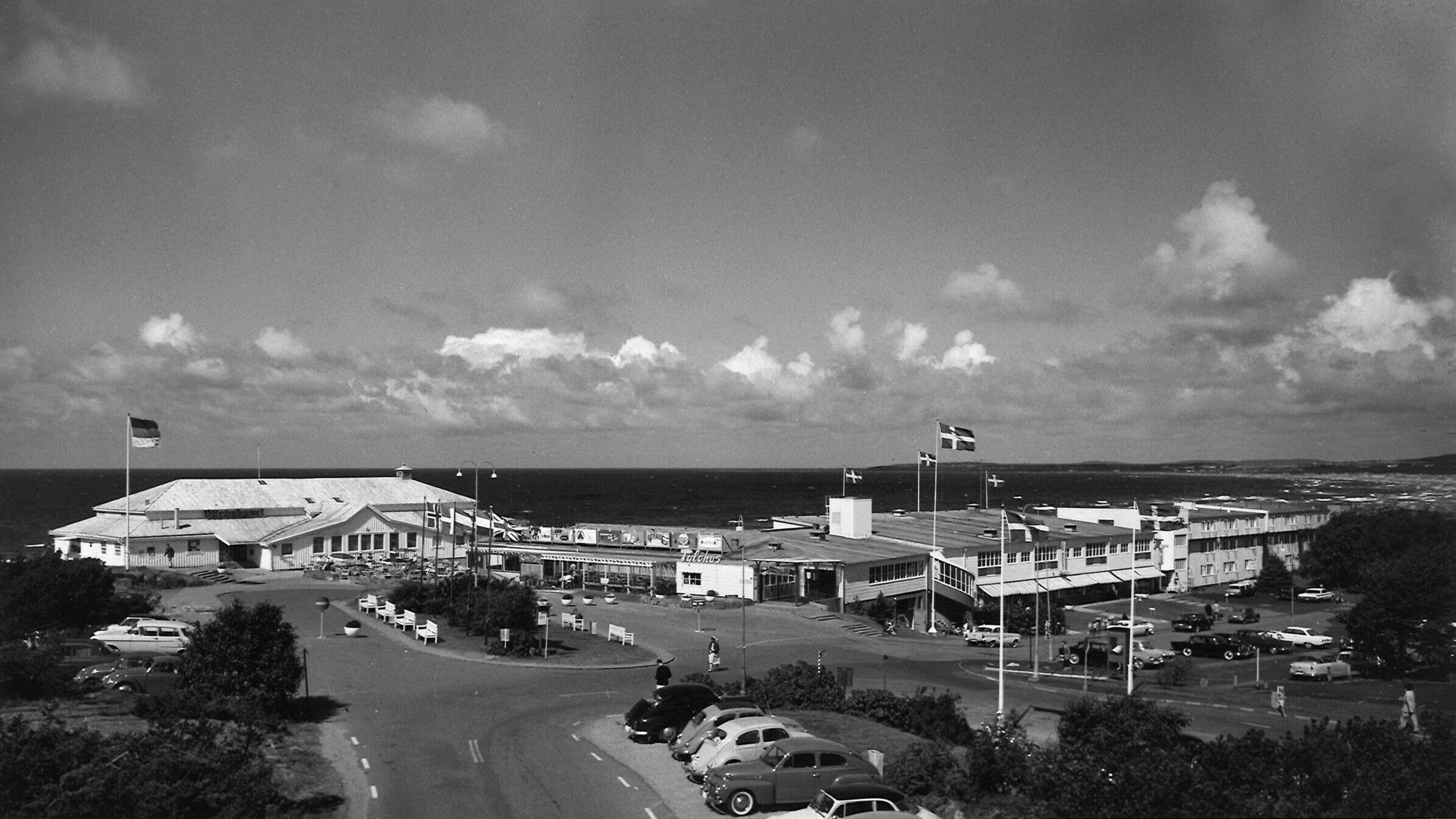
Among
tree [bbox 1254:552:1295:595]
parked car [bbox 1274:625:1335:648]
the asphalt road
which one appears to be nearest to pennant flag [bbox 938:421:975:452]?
the asphalt road

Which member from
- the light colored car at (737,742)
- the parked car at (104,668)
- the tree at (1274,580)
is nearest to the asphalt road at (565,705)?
the light colored car at (737,742)

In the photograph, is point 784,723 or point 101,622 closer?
point 784,723

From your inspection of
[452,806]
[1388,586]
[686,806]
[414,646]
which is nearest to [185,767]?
[452,806]

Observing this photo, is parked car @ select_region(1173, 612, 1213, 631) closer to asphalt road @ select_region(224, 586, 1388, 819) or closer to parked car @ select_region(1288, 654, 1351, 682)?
asphalt road @ select_region(224, 586, 1388, 819)

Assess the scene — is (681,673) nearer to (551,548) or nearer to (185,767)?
(185,767)

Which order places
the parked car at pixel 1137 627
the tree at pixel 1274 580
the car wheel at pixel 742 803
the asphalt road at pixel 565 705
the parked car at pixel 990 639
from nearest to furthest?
1. the car wheel at pixel 742 803
2. the asphalt road at pixel 565 705
3. the parked car at pixel 990 639
4. the parked car at pixel 1137 627
5. the tree at pixel 1274 580

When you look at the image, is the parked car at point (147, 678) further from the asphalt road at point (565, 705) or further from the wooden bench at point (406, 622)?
the wooden bench at point (406, 622)
